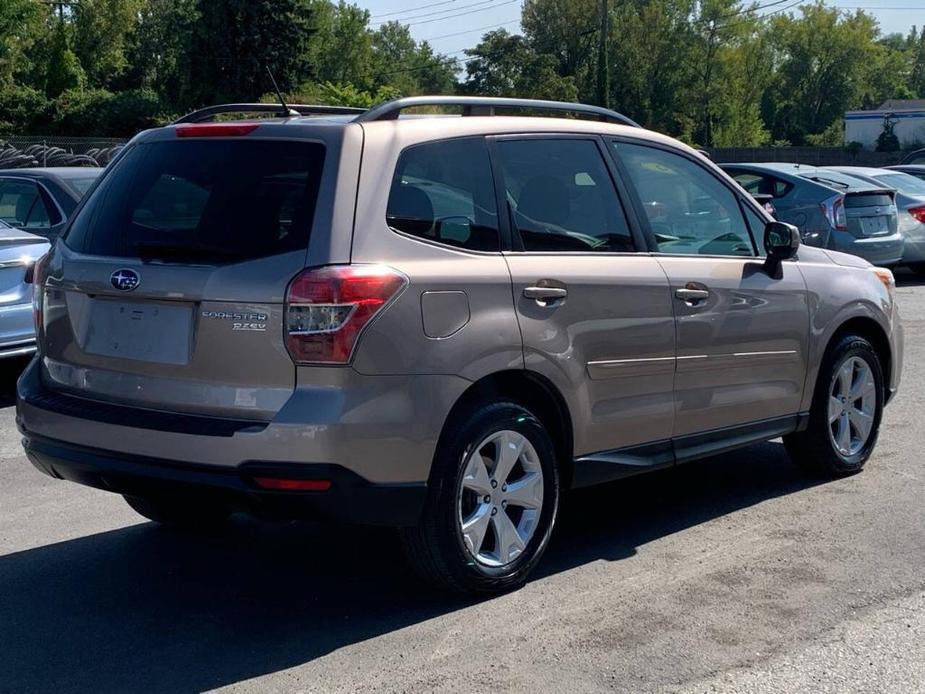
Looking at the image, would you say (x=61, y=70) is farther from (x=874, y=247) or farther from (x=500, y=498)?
(x=500, y=498)

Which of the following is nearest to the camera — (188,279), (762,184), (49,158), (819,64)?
(188,279)

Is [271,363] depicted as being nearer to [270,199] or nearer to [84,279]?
[270,199]

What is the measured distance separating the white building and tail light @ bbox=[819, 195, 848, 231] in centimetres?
7078

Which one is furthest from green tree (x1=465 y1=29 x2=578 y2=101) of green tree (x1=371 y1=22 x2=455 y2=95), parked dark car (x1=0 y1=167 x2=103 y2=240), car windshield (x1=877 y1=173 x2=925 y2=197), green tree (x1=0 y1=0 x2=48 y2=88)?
parked dark car (x1=0 y1=167 x2=103 y2=240)

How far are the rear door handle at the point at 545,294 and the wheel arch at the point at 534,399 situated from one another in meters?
0.29

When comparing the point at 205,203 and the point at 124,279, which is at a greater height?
the point at 205,203

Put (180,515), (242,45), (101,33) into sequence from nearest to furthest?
(180,515)
(242,45)
(101,33)

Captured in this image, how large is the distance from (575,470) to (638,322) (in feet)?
2.31

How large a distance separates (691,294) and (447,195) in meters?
1.41

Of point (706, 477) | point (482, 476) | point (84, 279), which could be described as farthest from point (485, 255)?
point (706, 477)

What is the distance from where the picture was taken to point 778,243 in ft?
20.3

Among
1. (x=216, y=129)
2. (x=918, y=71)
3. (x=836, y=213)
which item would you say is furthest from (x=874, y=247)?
(x=918, y=71)

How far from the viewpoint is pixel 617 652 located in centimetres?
447

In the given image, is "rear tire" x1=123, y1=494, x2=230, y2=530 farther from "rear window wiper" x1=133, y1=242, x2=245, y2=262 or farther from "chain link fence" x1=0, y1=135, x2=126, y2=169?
"chain link fence" x1=0, y1=135, x2=126, y2=169
